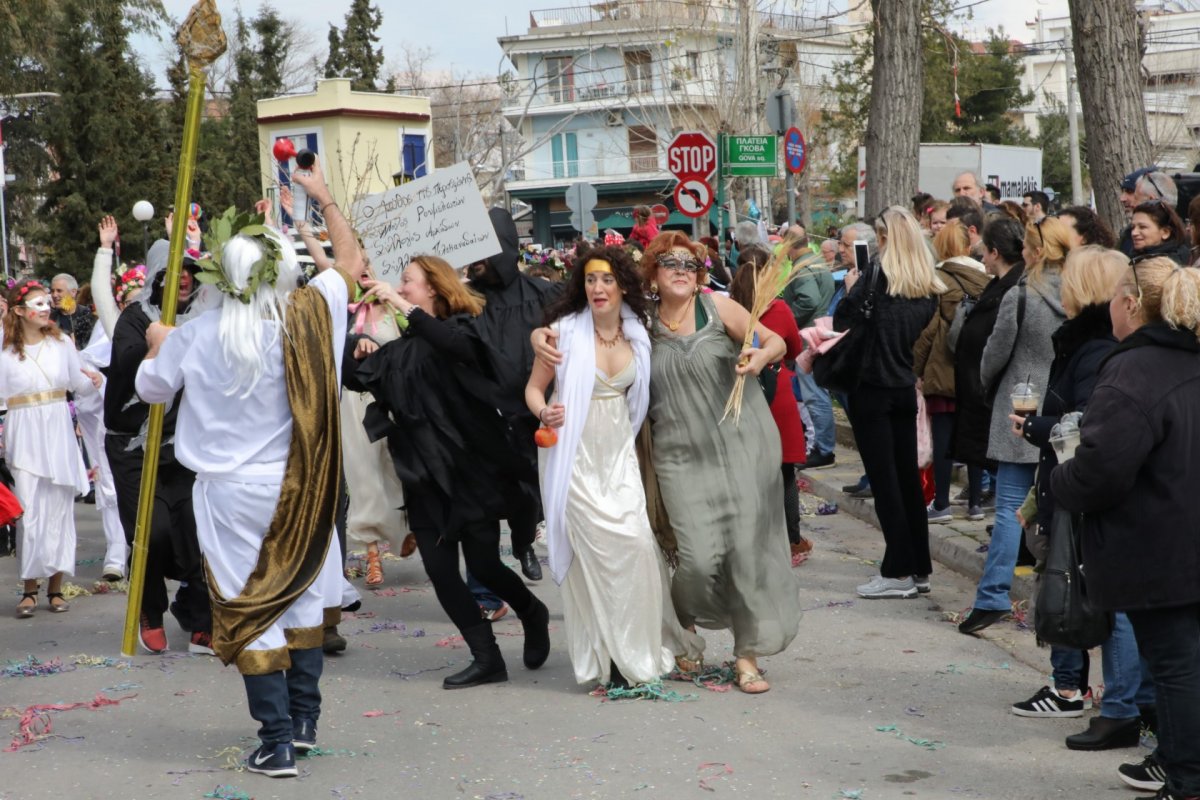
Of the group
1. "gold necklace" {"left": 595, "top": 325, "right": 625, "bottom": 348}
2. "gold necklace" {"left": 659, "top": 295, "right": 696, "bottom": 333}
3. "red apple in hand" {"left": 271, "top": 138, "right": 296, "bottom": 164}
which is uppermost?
"red apple in hand" {"left": 271, "top": 138, "right": 296, "bottom": 164}

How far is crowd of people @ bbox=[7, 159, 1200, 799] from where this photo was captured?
4.90 meters

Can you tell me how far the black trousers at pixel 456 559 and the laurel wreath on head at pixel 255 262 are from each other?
1.73 metres

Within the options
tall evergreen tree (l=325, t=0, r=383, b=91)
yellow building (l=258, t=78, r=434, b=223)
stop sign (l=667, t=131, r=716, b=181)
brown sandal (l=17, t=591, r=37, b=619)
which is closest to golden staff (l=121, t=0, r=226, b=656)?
brown sandal (l=17, t=591, r=37, b=619)

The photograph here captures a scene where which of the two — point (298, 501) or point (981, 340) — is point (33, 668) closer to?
point (298, 501)

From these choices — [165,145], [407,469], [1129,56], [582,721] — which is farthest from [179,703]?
[165,145]

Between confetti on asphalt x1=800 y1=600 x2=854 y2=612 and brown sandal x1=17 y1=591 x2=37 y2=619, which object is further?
brown sandal x1=17 y1=591 x2=37 y2=619

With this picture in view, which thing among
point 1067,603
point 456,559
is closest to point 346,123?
point 456,559

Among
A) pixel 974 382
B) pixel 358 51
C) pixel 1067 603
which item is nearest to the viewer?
pixel 1067 603

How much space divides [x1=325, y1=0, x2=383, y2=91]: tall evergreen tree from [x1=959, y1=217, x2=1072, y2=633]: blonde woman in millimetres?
60755

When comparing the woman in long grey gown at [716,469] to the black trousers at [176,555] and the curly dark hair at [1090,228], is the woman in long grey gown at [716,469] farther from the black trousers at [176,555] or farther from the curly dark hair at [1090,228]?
the black trousers at [176,555]

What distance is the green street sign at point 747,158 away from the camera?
19.5 m

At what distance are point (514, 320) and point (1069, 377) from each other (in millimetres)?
2673

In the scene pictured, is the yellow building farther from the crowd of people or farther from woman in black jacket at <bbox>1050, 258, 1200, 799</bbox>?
woman in black jacket at <bbox>1050, 258, 1200, 799</bbox>

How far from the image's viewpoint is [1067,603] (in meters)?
5.32
